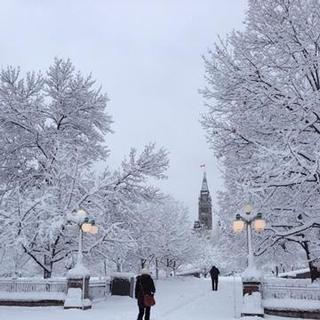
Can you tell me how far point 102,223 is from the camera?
24641mm

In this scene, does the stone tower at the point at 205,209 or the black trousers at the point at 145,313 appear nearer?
the black trousers at the point at 145,313

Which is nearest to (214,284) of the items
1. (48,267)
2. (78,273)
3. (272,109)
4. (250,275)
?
(48,267)

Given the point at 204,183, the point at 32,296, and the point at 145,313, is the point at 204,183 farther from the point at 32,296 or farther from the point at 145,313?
the point at 145,313

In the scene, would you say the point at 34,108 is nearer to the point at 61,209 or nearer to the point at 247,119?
the point at 61,209

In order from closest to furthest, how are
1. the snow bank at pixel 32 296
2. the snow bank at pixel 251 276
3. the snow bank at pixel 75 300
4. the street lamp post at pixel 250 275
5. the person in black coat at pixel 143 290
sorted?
the person in black coat at pixel 143 290 → the street lamp post at pixel 250 275 → the snow bank at pixel 251 276 → the snow bank at pixel 75 300 → the snow bank at pixel 32 296

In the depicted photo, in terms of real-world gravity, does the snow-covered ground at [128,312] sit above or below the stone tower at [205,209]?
below

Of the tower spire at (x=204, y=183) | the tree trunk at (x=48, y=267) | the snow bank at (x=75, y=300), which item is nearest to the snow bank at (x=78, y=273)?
the snow bank at (x=75, y=300)

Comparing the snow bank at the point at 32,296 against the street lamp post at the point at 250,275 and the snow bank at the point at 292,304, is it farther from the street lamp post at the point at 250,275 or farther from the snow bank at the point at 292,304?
the snow bank at the point at 292,304

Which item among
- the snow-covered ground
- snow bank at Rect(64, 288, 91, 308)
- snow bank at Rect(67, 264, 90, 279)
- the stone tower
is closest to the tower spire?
the stone tower

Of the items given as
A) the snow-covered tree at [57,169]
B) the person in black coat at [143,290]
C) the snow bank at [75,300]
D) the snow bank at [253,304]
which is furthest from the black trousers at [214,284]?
the person in black coat at [143,290]

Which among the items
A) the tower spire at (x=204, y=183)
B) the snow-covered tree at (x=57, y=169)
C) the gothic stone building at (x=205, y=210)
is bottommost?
the snow-covered tree at (x=57, y=169)

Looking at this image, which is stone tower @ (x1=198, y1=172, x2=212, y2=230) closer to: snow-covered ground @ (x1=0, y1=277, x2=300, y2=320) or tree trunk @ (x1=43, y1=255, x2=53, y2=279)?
tree trunk @ (x1=43, y1=255, x2=53, y2=279)

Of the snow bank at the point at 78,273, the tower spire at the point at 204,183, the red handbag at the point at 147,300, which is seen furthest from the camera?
the tower spire at the point at 204,183

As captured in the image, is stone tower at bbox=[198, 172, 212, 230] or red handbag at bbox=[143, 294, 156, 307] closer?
red handbag at bbox=[143, 294, 156, 307]
